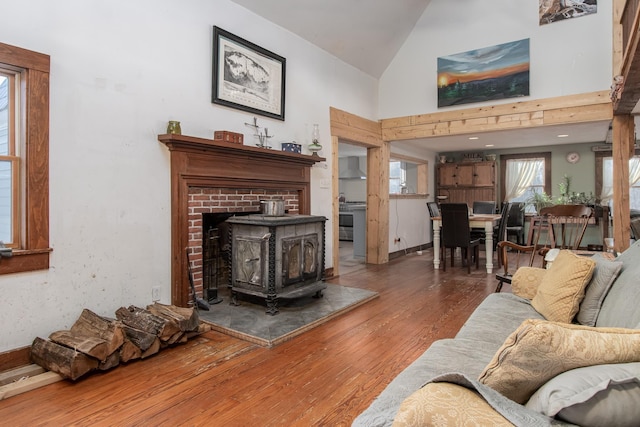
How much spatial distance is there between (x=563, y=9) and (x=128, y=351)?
5834mm

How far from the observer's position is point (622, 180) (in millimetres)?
4344

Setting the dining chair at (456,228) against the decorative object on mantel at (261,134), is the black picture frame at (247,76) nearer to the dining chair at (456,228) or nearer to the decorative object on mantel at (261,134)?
the decorative object on mantel at (261,134)

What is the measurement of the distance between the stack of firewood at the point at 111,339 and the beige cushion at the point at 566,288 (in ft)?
7.55

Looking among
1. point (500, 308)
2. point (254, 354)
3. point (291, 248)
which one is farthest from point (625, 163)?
point (254, 354)

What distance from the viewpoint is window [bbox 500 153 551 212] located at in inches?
324

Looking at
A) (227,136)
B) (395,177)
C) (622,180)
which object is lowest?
(622,180)

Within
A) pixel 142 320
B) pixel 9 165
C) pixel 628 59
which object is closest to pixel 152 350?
pixel 142 320

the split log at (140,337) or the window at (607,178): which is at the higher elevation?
the window at (607,178)

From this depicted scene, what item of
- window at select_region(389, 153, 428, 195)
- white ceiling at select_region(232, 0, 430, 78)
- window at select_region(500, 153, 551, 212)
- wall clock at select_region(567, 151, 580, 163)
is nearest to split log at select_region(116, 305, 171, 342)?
white ceiling at select_region(232, 0, 430, 78)

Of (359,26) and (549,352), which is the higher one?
(359,26)

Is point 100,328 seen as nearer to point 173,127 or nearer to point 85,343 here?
point 85,343

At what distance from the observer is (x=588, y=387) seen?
83 cm

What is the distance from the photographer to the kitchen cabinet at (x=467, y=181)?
8195 mm

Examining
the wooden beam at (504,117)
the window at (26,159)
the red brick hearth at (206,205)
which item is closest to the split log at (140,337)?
the window at (26,159)
